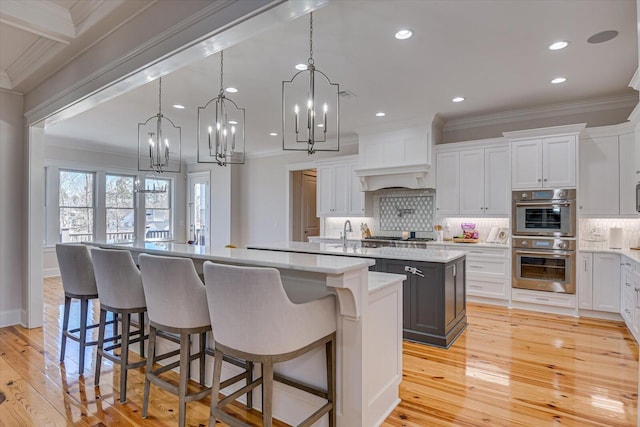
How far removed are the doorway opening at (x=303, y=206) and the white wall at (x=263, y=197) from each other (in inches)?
7.8

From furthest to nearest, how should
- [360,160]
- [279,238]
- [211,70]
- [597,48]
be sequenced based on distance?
1. [279,238]
2. [360,160]
3. [211,70]
4. [597,48]

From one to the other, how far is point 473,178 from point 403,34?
2.92m

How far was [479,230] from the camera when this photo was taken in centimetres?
536

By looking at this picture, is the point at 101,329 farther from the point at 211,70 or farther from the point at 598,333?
the point at 598,333

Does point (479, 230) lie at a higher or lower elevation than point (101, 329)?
higher

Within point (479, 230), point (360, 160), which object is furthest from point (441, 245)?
point (360, 160)

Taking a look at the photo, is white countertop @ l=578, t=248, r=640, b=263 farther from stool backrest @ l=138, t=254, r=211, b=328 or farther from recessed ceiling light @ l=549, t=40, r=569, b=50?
stool backrest @ l=138, t=254, r=211, b=328

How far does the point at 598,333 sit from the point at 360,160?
155 inches

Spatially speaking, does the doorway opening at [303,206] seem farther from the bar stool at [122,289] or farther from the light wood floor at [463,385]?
the bar stool at [122,289]

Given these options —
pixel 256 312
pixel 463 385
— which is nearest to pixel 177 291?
pixel 256 312

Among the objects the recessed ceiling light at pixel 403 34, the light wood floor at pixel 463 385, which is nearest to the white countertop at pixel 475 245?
the light wood floor at pixel 463 385

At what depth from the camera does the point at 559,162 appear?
4.38 metres

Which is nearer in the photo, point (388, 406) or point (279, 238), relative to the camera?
point (388, 406)

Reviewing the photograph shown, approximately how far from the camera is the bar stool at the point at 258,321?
161 cm
